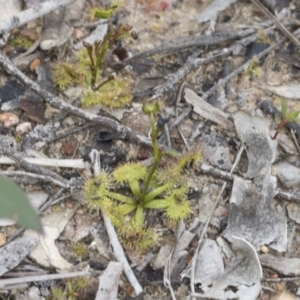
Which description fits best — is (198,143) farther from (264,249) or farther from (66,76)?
(66,76)

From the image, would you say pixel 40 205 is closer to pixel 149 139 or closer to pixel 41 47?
pixel 149 139

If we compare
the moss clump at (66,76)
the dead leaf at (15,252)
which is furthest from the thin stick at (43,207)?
the moss clump at (66,76)

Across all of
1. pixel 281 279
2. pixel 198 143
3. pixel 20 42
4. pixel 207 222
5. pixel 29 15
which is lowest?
pixel 281 279

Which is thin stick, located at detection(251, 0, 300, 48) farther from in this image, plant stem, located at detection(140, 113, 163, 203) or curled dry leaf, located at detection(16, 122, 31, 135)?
curled dry leaf, located at detection(16, 122, 31, 135)

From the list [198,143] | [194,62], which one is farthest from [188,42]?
[198,143]

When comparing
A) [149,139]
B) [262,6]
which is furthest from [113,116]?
[262,6]

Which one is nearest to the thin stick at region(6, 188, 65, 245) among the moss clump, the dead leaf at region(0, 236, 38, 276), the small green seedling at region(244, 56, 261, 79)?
the dead leaf at region(0, 236, 38, 276)

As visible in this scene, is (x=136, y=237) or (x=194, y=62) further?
(x=194, y=62)
